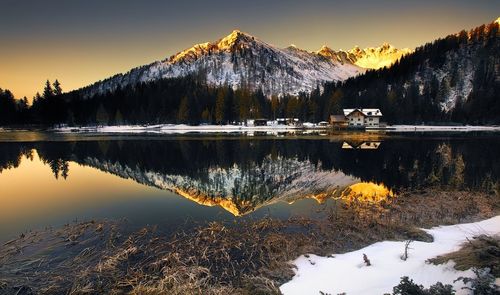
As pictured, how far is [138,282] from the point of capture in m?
10.4

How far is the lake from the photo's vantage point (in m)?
19.1

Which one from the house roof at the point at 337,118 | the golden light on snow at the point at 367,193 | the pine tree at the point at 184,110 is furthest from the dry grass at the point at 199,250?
the pine tree at the point at 184,110

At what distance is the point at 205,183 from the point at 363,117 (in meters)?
121

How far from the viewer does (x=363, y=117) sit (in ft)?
443

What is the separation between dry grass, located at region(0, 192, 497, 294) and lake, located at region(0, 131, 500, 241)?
6.69 ft

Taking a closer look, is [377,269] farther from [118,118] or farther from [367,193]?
[118,118]

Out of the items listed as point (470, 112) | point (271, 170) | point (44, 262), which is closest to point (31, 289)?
point (44, 262)

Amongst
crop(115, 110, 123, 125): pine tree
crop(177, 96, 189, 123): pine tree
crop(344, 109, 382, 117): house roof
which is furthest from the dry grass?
crop(115, 110, 123, 125): pine tree

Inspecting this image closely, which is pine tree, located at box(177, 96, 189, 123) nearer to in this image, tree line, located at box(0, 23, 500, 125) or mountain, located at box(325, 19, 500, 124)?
tree line, located at box(0, 23, 500, 125)

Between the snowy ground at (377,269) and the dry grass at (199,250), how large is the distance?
71 cm

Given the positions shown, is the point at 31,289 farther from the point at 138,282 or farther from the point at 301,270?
the point at 301,270

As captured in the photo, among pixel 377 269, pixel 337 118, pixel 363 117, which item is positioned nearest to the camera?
pixel 377 269

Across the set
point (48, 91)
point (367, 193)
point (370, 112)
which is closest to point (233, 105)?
point (370, 112)

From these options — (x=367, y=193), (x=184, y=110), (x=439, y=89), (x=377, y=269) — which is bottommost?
(x=367, y=193)
